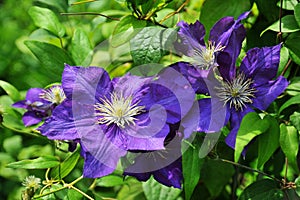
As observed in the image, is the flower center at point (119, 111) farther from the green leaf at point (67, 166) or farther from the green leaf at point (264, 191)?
the green leaf at point (264, 191)

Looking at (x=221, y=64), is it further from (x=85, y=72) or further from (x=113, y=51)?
(x=113, y=51)

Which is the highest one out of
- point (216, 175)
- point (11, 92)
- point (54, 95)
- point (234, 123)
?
point (234, 123)

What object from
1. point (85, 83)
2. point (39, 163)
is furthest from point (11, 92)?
point (85, 83)

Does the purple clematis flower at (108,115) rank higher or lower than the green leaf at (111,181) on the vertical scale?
higher

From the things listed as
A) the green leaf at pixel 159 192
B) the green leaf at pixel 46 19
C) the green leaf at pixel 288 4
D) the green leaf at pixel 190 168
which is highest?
the green leaf at pixel 288 4

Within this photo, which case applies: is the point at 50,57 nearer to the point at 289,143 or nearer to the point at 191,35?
the point at 191,35

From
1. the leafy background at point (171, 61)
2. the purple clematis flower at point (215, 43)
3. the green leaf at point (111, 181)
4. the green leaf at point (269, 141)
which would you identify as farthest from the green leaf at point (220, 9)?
Answer: the green leaf at point (111, 181)
